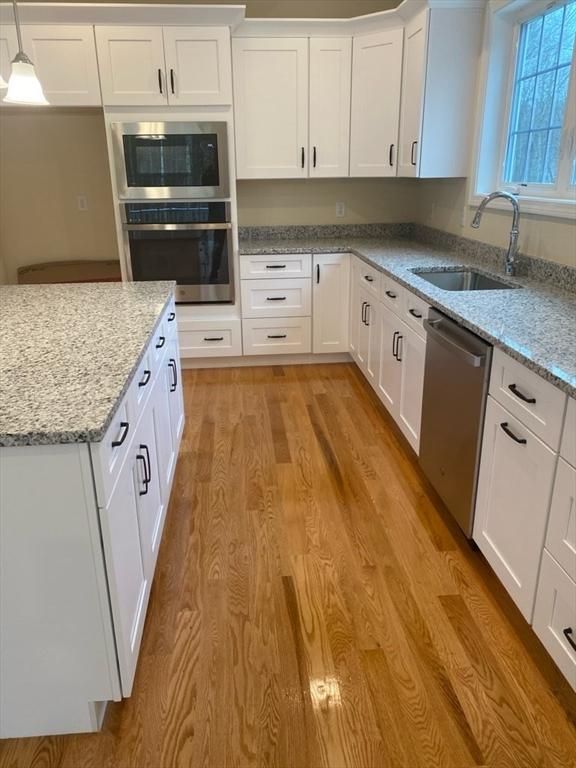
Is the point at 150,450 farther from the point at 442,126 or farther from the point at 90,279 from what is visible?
the point at 90,279

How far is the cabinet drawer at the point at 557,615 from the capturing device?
1468 millimetres

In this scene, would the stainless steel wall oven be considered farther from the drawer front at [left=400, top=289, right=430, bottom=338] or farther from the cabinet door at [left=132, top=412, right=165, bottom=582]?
the cabinet door at [left=132, top=412, right=165, bottom=582]

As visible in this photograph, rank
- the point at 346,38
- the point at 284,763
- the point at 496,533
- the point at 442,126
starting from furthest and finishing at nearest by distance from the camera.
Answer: the point at 346,38 → the point at 442,126 → the point at 496,533 → the point at 284,763

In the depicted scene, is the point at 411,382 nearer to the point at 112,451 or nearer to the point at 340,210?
the point at 112,451

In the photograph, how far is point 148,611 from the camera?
1916mm

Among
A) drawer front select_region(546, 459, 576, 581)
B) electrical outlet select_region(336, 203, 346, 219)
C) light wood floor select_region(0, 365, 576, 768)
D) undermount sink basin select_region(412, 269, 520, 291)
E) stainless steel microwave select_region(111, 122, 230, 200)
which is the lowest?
light wood floor select_region(0, 365, 576, 768)

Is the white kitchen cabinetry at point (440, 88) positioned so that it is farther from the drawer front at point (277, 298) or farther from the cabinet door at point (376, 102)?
the drawer front at point (277, 298)

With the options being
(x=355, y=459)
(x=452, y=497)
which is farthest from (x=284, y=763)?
(x=355, y=459)

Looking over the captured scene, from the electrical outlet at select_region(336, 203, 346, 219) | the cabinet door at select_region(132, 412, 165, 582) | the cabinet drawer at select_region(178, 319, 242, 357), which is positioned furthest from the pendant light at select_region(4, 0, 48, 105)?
the electrical outlet at select_region(336, 203, 346, 219)

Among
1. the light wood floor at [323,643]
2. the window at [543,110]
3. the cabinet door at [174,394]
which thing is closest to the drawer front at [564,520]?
the light wood floor at [323,643]

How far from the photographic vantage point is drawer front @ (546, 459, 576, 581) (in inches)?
56.8

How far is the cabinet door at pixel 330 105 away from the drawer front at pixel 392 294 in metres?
1.29

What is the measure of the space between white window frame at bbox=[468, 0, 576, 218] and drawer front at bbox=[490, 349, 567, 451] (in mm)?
1211

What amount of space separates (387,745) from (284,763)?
10.6 inches
